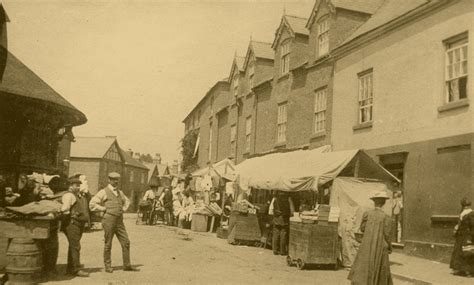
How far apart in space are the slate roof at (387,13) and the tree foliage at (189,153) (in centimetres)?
2432

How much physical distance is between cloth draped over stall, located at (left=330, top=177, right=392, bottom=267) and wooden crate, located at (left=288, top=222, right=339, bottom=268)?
0.35 m

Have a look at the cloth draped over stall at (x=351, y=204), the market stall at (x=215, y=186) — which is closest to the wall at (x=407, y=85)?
the cloth draped over stall at (x=351, y=204)

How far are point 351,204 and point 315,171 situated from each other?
1.39m

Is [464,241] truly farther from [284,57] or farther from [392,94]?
[284,57]

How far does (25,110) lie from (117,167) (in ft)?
167

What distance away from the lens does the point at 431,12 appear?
15.1 metres

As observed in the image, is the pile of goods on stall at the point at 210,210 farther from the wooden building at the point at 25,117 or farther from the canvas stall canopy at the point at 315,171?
the wooden building at the point at 25,117

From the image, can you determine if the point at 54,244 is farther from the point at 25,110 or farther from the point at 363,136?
the point at 363,136

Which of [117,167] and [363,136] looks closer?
[363,136]

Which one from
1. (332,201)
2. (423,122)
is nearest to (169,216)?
(332,201)

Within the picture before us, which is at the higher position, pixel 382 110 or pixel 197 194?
pixel 382 110

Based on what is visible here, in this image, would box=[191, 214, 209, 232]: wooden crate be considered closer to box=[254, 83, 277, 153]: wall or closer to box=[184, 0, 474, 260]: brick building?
box=[184, 0, 474, 260]: brick building

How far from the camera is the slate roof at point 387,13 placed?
54.5 ft

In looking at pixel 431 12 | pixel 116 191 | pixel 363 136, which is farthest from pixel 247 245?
pixel 431 12
